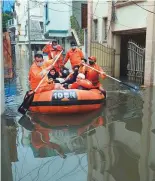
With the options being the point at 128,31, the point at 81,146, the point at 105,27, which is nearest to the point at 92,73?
the point at 81,146

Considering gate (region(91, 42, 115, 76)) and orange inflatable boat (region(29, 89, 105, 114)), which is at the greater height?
gate (region(91, 42, 115, 76))

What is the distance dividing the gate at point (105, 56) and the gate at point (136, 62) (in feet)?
5.62

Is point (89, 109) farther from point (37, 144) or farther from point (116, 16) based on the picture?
point (116, 16)

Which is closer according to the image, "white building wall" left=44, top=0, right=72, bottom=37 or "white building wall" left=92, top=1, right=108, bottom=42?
"white building wall" left=92, top=1, right=108, bottom=42

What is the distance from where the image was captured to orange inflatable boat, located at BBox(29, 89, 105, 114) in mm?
7455

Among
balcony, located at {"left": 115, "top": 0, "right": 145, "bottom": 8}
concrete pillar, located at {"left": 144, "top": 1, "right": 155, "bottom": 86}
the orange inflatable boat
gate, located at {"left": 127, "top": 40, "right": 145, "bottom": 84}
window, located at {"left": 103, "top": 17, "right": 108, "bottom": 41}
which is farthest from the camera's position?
window, located at {"left": 103, "top": 17, "right": 108, "bottom": 41}

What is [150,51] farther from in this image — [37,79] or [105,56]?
[37,79]

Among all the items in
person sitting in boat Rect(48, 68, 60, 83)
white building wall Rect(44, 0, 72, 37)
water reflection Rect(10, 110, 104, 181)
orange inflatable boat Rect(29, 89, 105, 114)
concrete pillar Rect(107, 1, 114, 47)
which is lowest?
water reflection Rect(10, 110, 104, 181)

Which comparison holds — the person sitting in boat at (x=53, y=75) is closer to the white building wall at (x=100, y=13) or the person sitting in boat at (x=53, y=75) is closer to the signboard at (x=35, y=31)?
the white building wall at (x=100, y=13)

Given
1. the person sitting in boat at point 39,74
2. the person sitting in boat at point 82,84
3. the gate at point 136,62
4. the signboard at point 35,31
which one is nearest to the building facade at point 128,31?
the gate at point 136,62

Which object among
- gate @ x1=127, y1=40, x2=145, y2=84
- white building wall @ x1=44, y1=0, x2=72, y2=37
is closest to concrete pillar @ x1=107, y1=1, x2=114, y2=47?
gate @ x1=127, y1=40, x2=145, y2=84

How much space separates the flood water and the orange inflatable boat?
0.21 metres

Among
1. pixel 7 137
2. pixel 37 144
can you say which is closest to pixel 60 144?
pixel 37 144

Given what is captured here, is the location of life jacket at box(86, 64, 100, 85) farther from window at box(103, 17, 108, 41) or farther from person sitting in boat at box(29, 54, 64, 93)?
window at box(103, 17, 108, 41)
